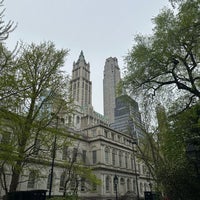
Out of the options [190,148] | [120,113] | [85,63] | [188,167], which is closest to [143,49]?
[190,148]

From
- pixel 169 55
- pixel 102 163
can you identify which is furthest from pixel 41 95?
pixel 102 163

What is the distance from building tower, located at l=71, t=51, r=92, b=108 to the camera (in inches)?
3880

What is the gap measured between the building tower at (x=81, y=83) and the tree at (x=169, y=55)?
268 feet

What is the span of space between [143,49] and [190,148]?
8.06m

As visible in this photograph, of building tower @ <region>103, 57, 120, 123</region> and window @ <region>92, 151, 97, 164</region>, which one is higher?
building tower @ <region>103, 57, 120, 123</region>

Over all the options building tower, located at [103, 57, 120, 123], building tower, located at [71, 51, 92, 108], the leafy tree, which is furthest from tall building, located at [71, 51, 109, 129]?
the leafy tree

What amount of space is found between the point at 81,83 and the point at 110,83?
6796 centimetres

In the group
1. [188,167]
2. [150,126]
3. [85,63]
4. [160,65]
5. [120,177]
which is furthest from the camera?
[85,63]

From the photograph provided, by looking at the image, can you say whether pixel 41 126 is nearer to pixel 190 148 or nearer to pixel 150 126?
pixel 190 148

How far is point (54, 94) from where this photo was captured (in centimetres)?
1450

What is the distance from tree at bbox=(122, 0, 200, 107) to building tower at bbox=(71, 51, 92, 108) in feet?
268

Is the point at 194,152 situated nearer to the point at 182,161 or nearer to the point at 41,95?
the point at 182,161

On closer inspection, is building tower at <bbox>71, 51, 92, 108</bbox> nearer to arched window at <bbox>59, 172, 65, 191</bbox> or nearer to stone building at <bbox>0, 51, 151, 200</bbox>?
stone building at <bbox>0, 51, 151, 200</bbox>

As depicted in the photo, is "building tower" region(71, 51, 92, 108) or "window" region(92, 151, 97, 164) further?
"building tower" region(71, 51, 92, 108)
